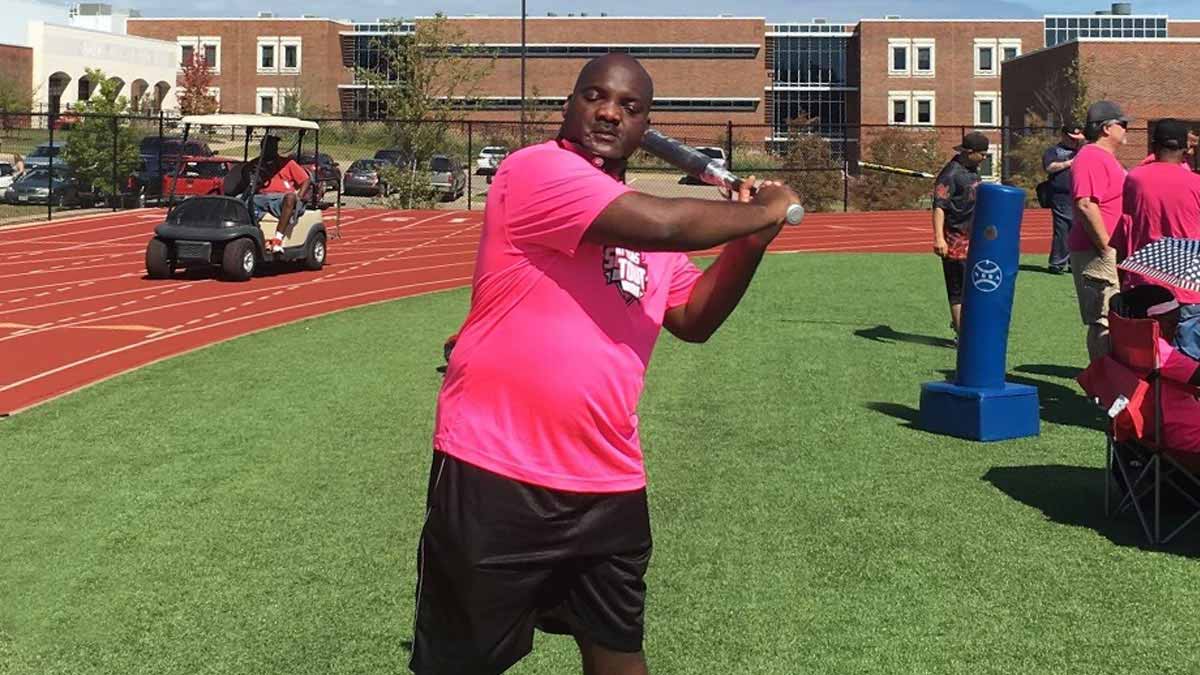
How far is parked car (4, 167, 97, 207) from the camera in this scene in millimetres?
28234

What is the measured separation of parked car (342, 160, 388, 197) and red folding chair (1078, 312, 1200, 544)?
96.7ft

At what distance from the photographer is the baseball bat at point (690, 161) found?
2.69 m

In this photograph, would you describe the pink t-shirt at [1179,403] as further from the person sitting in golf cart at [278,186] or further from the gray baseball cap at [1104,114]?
the person sitting in golf cart at [278,186]

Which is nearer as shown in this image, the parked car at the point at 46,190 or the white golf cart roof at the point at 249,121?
the white golf cart roof at the point at 249,121

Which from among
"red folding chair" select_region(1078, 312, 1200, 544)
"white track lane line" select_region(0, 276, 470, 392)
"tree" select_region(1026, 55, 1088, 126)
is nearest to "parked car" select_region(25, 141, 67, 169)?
"white track lane line" select_region(0, 276, 470, 392)

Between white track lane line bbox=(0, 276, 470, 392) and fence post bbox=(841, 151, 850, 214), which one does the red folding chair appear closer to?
white track lane line bbox=(0, 276, 470, 392)

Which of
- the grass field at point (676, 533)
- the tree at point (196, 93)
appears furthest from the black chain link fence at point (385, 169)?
the tree at point (196, 93)

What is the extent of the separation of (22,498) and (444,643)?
→ 14.3 ft

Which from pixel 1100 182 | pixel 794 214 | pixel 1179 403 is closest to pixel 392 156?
pixel 1100 182

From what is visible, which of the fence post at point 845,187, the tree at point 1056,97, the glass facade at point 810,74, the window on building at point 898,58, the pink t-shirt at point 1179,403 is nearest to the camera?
the pink t-shirt at point 1179,403

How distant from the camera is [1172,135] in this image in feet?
22.6

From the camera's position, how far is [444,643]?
2760 millimetres

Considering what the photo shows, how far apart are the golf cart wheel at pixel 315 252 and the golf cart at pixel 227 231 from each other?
227mm

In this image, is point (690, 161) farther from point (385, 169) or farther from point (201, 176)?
point (385, 169)
